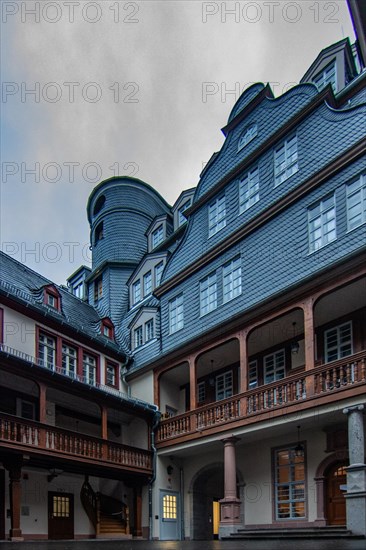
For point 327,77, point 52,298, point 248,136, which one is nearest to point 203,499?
point 52,298

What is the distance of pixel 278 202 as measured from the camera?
17859 mm

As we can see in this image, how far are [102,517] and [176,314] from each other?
7219 millimetres

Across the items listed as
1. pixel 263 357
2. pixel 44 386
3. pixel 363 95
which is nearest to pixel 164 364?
pixel 263 357

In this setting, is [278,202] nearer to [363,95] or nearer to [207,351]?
[363,95]

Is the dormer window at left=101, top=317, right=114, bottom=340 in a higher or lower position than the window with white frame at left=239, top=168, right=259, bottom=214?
lower

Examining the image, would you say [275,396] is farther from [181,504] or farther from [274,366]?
[181,504]

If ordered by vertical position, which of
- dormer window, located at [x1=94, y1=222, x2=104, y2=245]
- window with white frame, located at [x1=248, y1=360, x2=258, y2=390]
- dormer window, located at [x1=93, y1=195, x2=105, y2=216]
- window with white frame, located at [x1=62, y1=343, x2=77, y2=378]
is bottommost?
window with white frame, located at [x1=248, y1=360, x2=258, y2=390]

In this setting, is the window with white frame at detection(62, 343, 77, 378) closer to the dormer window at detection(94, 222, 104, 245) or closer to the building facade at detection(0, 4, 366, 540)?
the building facade at detection(0, 4, 366, 540)

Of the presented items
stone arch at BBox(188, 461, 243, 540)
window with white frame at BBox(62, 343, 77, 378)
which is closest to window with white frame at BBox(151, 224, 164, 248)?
window with white frame at BBox(62, 343, 77, 378)

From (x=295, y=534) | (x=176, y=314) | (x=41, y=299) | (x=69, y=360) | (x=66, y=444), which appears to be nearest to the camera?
(x=295, y=534)

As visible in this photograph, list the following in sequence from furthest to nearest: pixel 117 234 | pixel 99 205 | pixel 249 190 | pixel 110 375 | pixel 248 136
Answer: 1. pixel 99 205
2. pixel 117 234
3. pixel 110 375
4. pixel 248 136
5. pixel 249 190

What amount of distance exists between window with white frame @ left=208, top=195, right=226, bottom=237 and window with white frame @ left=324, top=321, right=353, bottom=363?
17.7ft

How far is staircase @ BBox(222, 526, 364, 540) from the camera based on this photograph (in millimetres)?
13148

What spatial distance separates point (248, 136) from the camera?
20.5 meters
